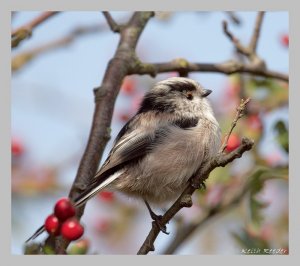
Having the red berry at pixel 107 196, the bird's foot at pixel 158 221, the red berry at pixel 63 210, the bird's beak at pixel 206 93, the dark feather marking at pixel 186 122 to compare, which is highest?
the red berry at pixel 63 210

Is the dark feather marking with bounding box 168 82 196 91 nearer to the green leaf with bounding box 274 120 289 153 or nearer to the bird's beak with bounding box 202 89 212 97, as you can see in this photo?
the bird's beak with bounding box 202 89 212 97

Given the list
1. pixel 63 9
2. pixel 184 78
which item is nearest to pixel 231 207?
pixel 184 78

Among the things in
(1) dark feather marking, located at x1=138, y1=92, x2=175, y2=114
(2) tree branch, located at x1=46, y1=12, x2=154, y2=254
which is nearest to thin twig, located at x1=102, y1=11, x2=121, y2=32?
(2) tree branch, located at x1=46, y1=12, x2=154, y2=254

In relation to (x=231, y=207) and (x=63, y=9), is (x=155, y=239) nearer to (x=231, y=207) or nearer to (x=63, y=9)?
(x=231, y=207)

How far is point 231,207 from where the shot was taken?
12.4 ft

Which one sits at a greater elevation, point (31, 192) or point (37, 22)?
point (37, 22)

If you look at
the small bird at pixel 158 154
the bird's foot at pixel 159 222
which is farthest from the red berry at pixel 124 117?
the bird's foot at pixel 159 222

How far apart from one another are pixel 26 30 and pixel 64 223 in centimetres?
170

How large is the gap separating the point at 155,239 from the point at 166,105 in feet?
3.65

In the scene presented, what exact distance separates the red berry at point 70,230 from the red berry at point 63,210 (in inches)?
1.0

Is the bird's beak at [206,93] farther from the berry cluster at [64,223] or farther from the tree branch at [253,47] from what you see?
the berry cluster at [64,223]

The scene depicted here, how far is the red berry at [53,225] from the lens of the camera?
86.0 inches

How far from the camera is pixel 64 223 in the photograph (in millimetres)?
2197

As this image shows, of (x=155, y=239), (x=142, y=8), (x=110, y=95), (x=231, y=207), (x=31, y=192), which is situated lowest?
(x=231, y=207)
